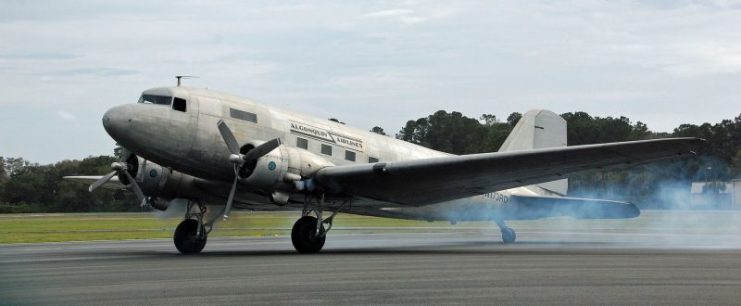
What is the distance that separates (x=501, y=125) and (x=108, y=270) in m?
89.6

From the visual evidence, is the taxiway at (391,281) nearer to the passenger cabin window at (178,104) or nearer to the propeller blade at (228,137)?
the propeller blade at (228,137)

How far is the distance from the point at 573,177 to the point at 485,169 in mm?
36559

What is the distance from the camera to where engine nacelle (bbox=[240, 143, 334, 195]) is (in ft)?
66.7

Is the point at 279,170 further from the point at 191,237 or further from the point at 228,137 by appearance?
the point at 191,237

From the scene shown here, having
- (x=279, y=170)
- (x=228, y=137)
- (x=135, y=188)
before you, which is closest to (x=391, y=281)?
(x=279, y=170)

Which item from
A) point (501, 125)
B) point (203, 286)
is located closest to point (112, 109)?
point (203, 286)

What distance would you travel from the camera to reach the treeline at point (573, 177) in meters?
48.5

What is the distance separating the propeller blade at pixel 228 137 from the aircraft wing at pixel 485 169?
6.96 ft

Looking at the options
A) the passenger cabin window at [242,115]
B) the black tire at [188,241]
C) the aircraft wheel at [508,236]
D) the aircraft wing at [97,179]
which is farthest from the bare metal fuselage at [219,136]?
the aircraft wheel at [508,236]

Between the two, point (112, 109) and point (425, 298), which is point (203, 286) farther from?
point (112, 109)

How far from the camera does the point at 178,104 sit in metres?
20.8

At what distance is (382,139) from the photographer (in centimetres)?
2577

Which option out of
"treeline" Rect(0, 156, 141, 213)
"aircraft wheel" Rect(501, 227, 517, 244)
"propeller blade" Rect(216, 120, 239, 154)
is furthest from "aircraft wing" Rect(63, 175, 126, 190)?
"treeline" Rect(0, 156, 141, 213)

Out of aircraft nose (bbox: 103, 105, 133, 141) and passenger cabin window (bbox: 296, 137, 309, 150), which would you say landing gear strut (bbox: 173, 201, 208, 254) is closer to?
passenger cabin window (bbox: 296, 137, 309, 150)
